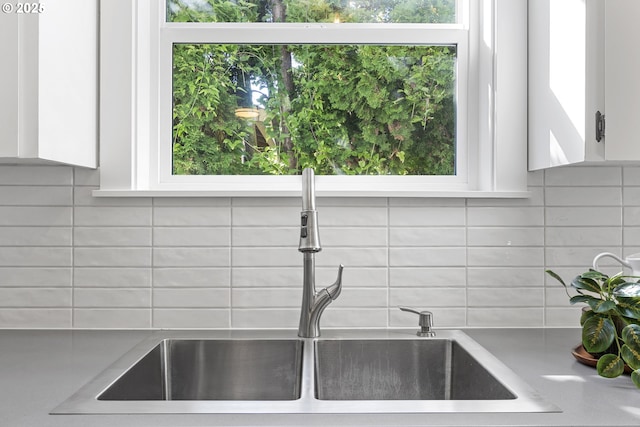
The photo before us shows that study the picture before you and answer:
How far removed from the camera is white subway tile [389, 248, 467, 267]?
169 centimetres

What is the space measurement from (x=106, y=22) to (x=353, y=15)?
29.1 inches

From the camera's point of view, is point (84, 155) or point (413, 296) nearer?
point (84, 155)

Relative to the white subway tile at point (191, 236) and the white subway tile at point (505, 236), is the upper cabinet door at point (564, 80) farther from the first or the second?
the white subway tile at point (191, 236)

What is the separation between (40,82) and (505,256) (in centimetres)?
Result: 129

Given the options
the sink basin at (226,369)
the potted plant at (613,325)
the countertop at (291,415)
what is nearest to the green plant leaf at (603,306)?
the potted plant at (613,325)

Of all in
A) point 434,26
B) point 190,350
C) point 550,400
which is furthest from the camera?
point 434,26

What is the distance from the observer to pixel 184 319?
1673 mm

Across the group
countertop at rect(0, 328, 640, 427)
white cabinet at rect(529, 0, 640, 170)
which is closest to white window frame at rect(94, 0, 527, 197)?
white cabinet at rect(529, 0, 640, 170)

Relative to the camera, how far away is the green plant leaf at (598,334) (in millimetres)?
1177

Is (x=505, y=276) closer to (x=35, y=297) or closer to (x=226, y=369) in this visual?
(x=226, y=369)

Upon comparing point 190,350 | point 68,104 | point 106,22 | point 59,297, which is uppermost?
point 106,22

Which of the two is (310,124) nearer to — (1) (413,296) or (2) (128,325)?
(1) (413,296)

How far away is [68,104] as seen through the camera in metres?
1.44

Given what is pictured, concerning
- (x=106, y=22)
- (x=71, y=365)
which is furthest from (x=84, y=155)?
(x=71, y=365)
